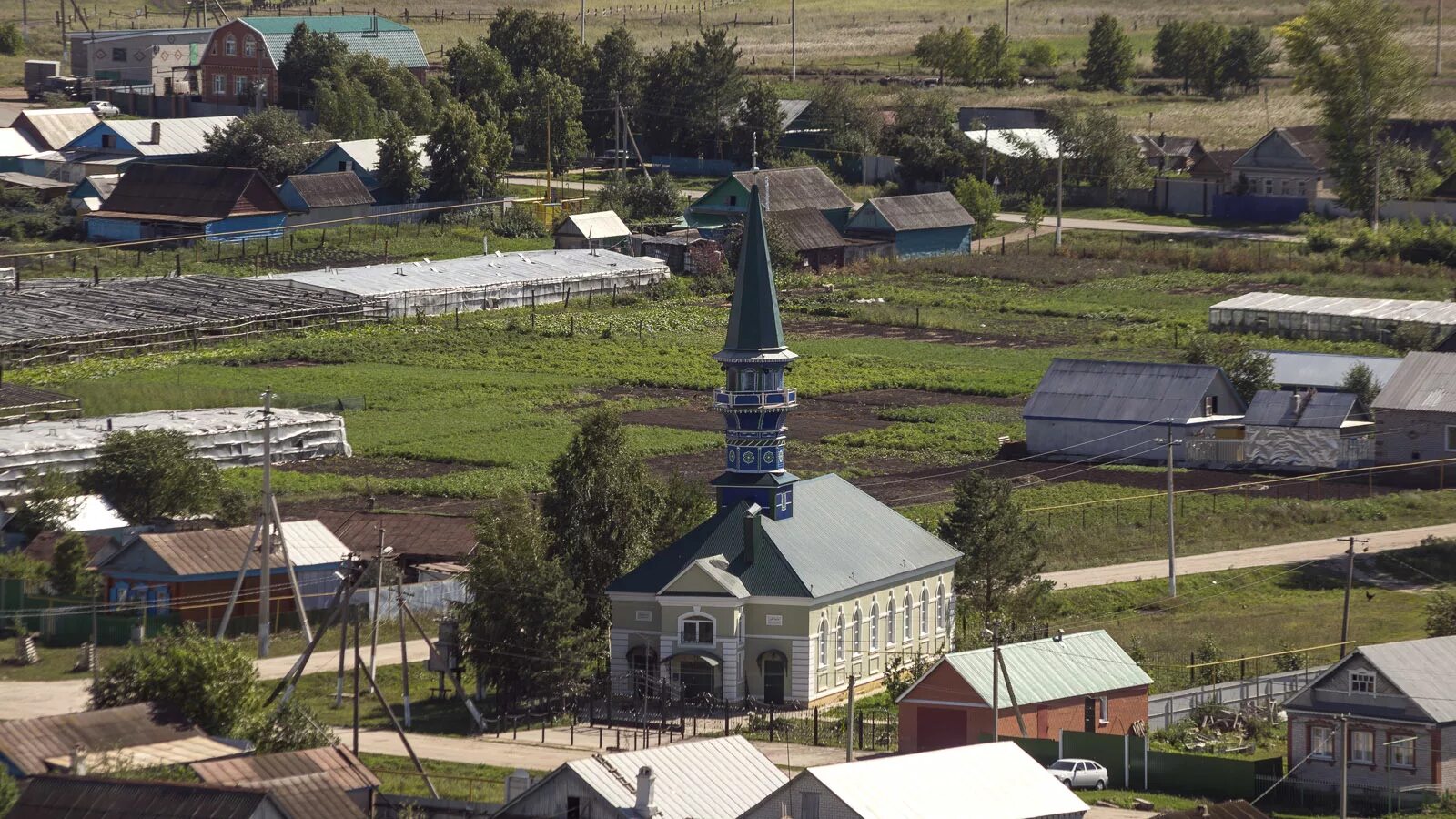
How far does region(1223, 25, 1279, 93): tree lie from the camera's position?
14025cm

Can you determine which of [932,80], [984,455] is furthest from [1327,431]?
[932,80]

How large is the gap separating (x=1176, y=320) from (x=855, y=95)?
44490mm

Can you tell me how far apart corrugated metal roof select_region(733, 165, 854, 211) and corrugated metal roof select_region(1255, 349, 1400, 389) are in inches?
1286

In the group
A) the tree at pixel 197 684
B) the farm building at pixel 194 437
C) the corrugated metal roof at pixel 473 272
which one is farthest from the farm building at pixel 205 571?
the corrugated metal roof at pixel 473 272

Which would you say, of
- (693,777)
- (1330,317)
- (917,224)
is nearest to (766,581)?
(693,777)

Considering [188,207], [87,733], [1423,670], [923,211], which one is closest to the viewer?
[87,733]

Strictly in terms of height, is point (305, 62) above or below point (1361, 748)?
above

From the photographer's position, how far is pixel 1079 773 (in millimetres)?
40031

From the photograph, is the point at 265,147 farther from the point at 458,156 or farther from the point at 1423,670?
the point at 1423,670

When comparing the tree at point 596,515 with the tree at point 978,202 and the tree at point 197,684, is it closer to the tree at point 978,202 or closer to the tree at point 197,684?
the tree at point 197,684

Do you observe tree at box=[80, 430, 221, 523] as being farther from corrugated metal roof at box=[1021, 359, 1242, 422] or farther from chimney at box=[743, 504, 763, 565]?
corrugated metal roof at box=[1021, 359, 1242, 422]

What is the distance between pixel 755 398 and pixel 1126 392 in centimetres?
2421

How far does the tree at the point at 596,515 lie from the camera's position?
156ft

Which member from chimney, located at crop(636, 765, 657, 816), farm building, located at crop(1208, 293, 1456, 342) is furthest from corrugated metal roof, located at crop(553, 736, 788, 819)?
farm building, located at crop(1208, 293, 1456, 342)
